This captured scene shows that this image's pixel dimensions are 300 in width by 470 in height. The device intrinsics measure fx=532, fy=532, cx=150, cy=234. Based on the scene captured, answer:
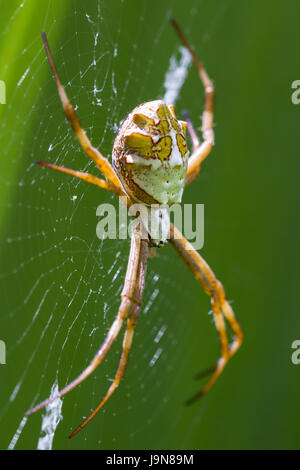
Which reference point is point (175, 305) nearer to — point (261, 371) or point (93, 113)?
point (261, 371)

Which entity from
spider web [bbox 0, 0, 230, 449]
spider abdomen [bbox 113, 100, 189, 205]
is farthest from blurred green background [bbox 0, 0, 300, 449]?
spider abdomen [bbox 113, 100, 189, 205]

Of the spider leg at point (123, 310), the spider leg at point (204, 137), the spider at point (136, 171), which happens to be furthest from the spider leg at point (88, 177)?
the spider leg at point (204, 137)

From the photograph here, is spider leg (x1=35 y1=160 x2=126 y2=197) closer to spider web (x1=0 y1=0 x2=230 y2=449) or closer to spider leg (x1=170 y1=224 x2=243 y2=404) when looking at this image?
spider web (x1=0 y1=0 x2=230 y2=449)

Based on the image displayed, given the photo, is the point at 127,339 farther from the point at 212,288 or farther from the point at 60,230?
the point at 212,288

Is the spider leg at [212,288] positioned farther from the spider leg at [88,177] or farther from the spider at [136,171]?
the spider leg at [88,177]

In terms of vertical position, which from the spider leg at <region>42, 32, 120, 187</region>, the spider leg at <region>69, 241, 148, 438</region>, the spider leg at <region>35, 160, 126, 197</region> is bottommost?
the spider leg at <region>69, 241, 148, 438</region>
